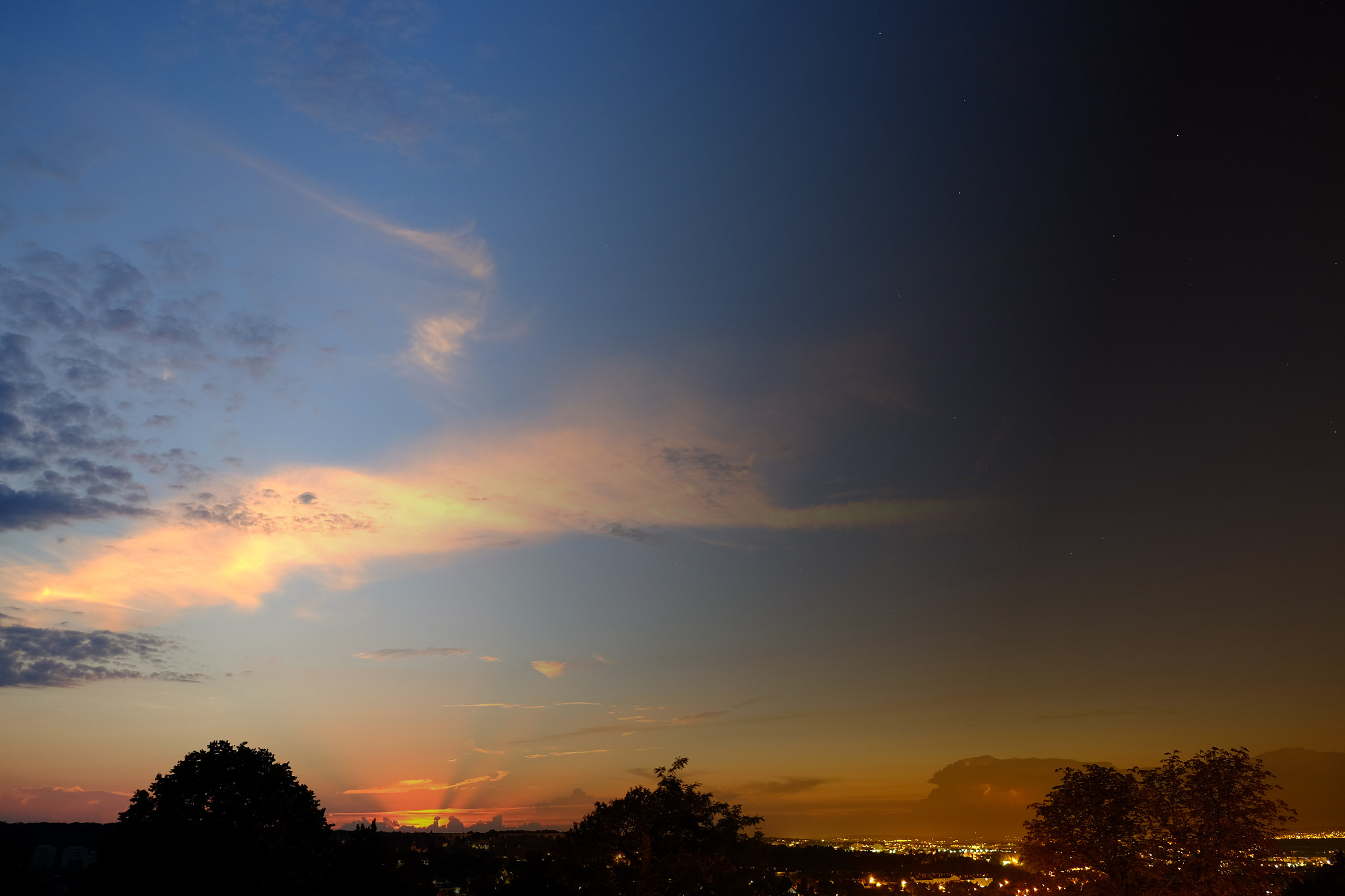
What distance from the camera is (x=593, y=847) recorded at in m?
52.4

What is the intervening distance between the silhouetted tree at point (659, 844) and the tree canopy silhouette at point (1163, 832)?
19883 mm

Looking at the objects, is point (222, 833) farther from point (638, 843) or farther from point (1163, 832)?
point (1163, 832)

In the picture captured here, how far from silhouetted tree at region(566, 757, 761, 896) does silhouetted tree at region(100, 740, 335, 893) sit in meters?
17.0

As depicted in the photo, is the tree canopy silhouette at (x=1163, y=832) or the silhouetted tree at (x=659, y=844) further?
the silhouetted tree at (x=659, y=844)

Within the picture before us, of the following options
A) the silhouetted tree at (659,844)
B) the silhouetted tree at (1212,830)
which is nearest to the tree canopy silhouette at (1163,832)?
the silhouetted tree at (1212,830)

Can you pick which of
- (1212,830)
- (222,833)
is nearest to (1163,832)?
(1212,830)

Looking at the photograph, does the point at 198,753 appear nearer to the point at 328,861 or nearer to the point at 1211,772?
the point at 328,861

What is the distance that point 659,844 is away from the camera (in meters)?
53.3

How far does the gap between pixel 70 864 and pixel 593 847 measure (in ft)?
502

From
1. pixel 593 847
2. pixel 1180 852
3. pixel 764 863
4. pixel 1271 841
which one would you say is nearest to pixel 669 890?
pixel 593 847

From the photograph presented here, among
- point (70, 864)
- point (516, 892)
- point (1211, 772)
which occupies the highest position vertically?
point (1211, 772)

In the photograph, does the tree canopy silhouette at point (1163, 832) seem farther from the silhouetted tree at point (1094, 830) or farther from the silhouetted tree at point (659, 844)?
the silhouetted tree at point (659, 844)

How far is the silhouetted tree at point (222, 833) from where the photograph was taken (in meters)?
39.9

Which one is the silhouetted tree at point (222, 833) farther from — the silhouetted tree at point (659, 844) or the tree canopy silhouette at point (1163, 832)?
the tree canopy silhouette at point (1163, 832)
